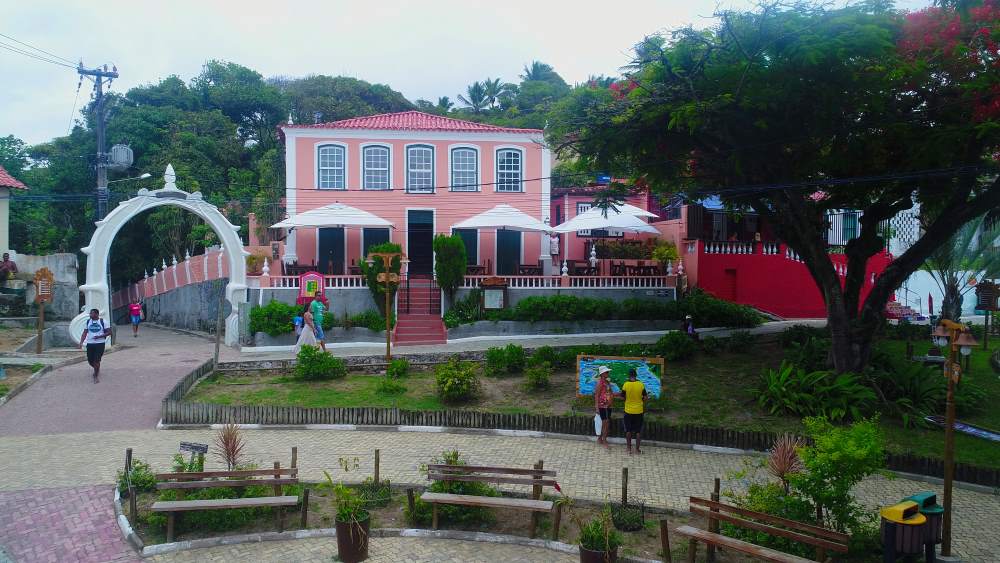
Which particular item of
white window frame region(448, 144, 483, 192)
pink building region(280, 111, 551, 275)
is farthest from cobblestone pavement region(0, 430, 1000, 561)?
white window frame region(448, 144, 483, 192)

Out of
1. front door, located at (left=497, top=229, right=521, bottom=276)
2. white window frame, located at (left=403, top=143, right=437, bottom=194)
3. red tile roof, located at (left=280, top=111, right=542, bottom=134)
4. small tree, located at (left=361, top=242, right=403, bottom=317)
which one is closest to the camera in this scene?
small tree, located at (left=361, top=242, right=403, bottom=317)

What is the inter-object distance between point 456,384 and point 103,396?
827 cm

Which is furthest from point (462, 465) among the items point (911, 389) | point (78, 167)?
point (78, 167)

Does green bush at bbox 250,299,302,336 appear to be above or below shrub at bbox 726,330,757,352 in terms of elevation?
above

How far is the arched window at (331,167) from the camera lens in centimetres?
2547

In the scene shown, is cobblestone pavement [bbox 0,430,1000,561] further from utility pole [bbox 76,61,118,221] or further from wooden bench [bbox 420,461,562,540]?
utility pole [bbox 76,61,118,221]

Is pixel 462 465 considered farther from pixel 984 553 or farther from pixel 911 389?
pixel 911 389

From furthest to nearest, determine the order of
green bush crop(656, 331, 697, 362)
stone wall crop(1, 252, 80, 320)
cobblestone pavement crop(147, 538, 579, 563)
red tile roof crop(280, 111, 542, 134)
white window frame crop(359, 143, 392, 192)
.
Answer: stone wall crop(1, 252, 80, 320)
white window frame crop(359, 143, 392, 192)
red tile roof crop(280, 111, 542, 134)
green bush crop(656, 331, 697, 362)
cobblestone pavement crop(147, 538, 579, 563)

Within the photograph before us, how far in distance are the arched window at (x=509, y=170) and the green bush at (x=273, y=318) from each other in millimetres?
9608

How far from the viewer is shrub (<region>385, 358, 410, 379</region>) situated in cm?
1648

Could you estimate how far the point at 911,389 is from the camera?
45.1 feet

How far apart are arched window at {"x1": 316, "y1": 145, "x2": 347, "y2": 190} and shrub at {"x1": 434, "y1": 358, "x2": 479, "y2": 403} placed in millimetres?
12841

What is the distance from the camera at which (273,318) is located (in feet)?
67.7

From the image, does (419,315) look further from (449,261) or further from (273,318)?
(273,318)
